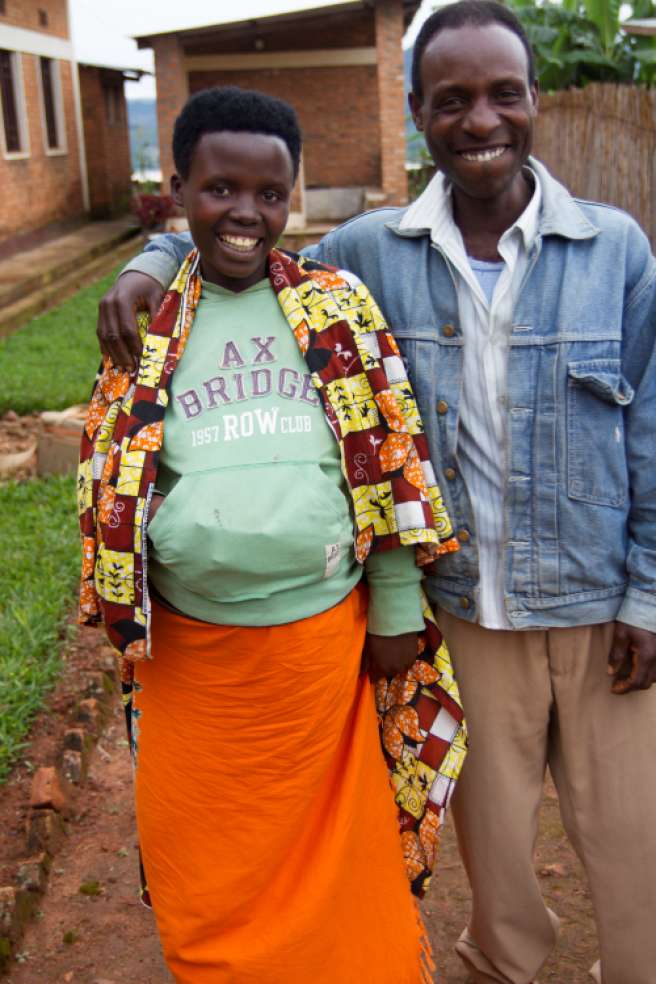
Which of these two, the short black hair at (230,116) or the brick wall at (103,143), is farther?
the brick wall at (103,143)

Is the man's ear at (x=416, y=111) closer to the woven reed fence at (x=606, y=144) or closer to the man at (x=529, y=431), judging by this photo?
the man at (x=529, y=431)

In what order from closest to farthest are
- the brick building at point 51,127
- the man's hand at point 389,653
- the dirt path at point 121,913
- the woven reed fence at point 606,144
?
the man's hand at point 389,653 → the dirt path at point 121,913 → the woven reed fence at point 606,144 → the brick building at point 51,127

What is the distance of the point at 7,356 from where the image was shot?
995 cm

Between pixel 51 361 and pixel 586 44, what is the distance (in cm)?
637

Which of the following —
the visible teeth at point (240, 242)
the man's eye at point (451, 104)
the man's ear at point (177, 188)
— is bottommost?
the visible teeth at point (240, 242)

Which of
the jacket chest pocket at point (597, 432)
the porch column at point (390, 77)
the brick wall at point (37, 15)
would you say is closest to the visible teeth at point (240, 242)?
the jacket chest pocket at point (597, 432)

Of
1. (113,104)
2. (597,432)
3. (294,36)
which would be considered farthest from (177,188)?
(113,104)

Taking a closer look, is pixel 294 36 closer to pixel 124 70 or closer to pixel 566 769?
pixel 124 70

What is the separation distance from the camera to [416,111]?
2230 mm

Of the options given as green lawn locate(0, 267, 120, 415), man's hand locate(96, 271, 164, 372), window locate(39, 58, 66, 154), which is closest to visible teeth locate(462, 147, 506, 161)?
man's hand locate(96, 271, 164, 372)

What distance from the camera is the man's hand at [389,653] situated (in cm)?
225

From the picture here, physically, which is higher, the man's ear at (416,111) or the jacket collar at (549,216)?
the man's ear at (416,111)

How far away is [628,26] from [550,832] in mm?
7841

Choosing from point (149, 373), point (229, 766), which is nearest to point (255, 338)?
point (149, 373)
